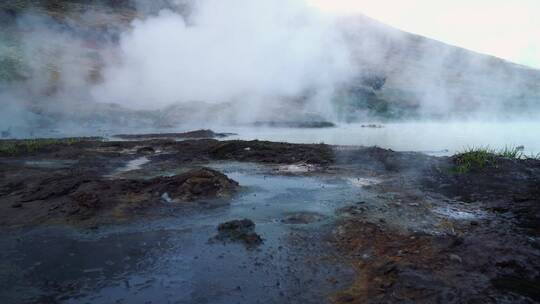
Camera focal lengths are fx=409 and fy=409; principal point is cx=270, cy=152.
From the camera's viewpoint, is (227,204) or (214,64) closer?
(227,204)

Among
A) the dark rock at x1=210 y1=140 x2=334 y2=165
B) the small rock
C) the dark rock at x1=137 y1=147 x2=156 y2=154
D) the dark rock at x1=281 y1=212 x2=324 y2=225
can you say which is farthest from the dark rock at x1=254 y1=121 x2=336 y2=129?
the small rock

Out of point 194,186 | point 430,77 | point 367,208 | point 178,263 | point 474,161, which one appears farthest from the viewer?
point 430,77

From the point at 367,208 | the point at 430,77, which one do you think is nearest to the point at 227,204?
the point at 367,208

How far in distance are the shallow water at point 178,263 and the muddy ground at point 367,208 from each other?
82mm

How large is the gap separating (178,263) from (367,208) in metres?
2.76

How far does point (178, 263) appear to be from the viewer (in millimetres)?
3916

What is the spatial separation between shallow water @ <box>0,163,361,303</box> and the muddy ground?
8 centimetres

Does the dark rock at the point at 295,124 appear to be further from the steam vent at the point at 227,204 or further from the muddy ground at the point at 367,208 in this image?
the muddy ground at the point at 367,208

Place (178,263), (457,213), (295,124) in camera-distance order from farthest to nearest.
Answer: (295,124) → (457,213) → (178,263)

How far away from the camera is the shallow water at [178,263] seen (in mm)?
3340

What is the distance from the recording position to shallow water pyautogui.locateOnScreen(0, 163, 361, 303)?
334 centimetres

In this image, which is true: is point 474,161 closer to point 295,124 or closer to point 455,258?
point 455,258

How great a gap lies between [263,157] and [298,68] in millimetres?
15548

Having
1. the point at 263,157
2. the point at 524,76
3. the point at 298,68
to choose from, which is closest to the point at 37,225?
the point at 263,157
